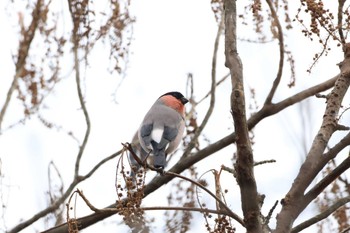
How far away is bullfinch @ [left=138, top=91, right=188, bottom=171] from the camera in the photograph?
165 inches

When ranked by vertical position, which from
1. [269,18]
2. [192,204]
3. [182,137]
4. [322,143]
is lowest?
[322,143]

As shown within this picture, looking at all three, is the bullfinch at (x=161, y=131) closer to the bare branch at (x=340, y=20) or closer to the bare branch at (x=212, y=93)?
the bare branch at (x=212, y=93)

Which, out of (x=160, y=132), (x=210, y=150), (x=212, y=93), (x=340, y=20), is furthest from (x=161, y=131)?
(x=340, y=20)

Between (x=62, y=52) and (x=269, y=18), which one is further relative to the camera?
(x=62, y=52)

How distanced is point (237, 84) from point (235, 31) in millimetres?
249

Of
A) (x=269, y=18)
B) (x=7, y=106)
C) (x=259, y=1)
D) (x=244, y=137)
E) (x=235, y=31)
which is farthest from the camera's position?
(x=7, y=106)

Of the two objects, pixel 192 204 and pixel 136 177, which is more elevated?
pixel 192 204

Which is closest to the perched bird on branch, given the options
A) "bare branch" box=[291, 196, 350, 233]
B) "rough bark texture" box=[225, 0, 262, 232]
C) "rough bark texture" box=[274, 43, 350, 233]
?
"bare branch" box=[291, 196, 350, 233]

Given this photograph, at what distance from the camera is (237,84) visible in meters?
1.85

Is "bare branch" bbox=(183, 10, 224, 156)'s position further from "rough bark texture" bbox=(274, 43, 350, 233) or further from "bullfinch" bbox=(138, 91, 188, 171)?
"rough bark texture" bbox=(274, 43, 350, 233)

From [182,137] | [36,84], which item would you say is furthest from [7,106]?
[182,137]

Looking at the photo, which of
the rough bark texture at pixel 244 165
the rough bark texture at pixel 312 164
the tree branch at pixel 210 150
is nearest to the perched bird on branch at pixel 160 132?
the tree branch at pixel 210 150

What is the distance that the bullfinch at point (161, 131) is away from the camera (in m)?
4.20

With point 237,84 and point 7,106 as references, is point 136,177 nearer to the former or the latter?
point 237,84
